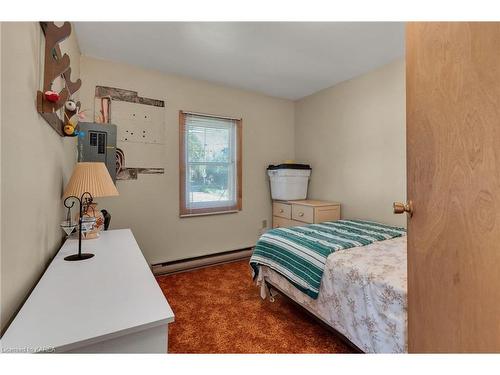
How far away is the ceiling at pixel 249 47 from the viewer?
1.98 m

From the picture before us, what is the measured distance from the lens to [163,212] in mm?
2857

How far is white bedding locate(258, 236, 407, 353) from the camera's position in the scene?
3.81 feet

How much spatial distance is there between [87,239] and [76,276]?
72 cm

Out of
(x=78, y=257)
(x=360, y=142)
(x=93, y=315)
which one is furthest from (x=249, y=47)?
(x=93, y=315)

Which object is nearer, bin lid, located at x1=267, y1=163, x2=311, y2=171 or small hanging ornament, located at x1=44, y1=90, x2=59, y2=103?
small hanging ornament, located at x1=44, y1=90, x2=59, y2=103

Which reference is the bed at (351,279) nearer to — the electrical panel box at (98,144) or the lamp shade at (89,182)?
the lamp shade at (89,182)

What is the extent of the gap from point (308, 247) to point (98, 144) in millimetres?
2113

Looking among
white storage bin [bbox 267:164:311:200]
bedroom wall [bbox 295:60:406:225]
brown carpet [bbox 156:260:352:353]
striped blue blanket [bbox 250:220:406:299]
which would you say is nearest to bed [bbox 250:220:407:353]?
striped blue blanket [bbox 250:220:406:299]

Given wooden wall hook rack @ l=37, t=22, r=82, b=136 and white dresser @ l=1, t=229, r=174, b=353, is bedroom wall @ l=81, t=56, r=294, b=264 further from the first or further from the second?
white dresser @ l=1, t=229, r=174, b=353

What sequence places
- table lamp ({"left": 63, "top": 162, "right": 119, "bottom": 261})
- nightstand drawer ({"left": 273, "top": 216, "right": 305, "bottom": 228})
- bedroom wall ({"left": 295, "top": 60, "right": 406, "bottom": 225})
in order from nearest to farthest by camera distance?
1. table lamp ({"left": 63, "top": 162, "right": 119, "bottom": 261})
2. bedroom wall ({"left": 295, "top": 60, "right": 406, "bottom": 225})
3. nightstand drawer ({"left": 273, "top": 216, "right": 305, "bottom": 228})

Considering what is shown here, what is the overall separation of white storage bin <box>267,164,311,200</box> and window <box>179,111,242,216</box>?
50cm

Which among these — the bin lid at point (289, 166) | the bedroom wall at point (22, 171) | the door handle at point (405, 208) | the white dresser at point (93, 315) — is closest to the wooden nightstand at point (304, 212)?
the bin lid at point (289, 166)

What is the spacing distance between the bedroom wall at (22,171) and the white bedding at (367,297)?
146 cm

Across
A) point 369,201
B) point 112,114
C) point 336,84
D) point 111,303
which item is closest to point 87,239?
point 111,303
